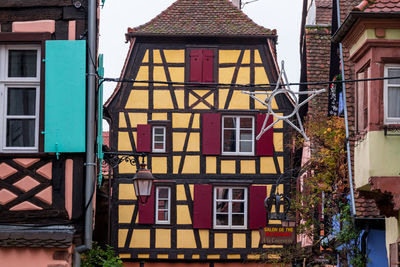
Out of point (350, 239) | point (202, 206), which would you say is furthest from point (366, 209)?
point (202, 206)

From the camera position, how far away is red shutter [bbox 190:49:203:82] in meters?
30.0

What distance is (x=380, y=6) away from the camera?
1449 cm

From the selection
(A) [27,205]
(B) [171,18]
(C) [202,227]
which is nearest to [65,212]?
(A) [27,205]

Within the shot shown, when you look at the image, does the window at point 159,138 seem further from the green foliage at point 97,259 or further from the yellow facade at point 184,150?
the green foliage at point 97,259

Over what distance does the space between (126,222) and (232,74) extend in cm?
599

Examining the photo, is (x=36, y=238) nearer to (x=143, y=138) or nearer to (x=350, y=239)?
(x=350, y=239)

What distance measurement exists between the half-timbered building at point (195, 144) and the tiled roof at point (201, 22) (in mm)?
67

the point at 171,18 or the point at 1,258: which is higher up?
the point at 171,18

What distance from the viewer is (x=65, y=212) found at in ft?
37.2

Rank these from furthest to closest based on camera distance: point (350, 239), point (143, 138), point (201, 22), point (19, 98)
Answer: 1. point (201, 22)
2. point (143, 138)
3. point (350, 239)
4. point (19, 98)

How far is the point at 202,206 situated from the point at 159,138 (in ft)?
8.71

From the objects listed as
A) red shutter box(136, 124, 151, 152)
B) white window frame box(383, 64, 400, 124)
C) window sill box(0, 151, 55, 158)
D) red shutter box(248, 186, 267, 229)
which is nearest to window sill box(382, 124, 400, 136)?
white window frame box(383, 64, 400, 124)

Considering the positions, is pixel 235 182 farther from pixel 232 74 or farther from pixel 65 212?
pixel 65 212

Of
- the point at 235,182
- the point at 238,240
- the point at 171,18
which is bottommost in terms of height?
the point at 238,240
